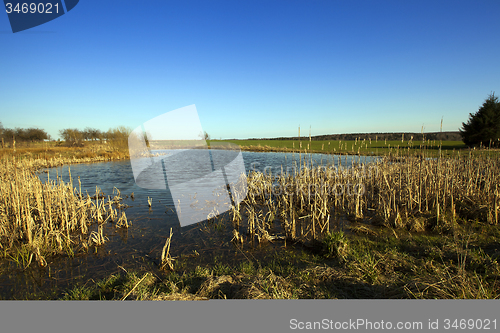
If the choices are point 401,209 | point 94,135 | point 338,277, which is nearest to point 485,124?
point 401,209

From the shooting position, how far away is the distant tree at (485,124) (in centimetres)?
2920

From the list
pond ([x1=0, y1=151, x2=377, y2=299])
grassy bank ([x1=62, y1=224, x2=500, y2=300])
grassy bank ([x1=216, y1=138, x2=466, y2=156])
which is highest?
grassy bank ([x1=216, y1=138, x2=466, y2=156])

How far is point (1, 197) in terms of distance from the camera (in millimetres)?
7000

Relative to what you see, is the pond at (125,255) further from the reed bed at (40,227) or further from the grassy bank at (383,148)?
the grassy bank at (383,148)

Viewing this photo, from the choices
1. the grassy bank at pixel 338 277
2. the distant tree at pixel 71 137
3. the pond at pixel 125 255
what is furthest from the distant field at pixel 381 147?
the distant tree at pixel 71 137

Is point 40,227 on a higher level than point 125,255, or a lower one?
higher

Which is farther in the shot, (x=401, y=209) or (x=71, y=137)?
(x=71, y=137)

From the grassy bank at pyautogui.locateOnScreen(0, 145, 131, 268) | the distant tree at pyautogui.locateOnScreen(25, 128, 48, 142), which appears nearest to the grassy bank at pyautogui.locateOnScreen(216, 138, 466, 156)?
the grassy bank at pyautogui.locateOnScreen(0, 145, 131, 268)

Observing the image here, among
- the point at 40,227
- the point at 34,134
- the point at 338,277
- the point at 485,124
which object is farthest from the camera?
the point at 34,134

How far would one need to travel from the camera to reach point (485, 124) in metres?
29.4

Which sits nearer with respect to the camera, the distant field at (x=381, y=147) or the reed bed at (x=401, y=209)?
the reed bed at (x=401, y=209)

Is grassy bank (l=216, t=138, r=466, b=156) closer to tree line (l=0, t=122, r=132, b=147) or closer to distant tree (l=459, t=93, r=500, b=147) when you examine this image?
distant tree (l=459, t=93, r=500, b=147)

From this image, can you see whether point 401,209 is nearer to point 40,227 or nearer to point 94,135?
point 40,227

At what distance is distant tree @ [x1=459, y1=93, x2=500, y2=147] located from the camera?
2920 cm
